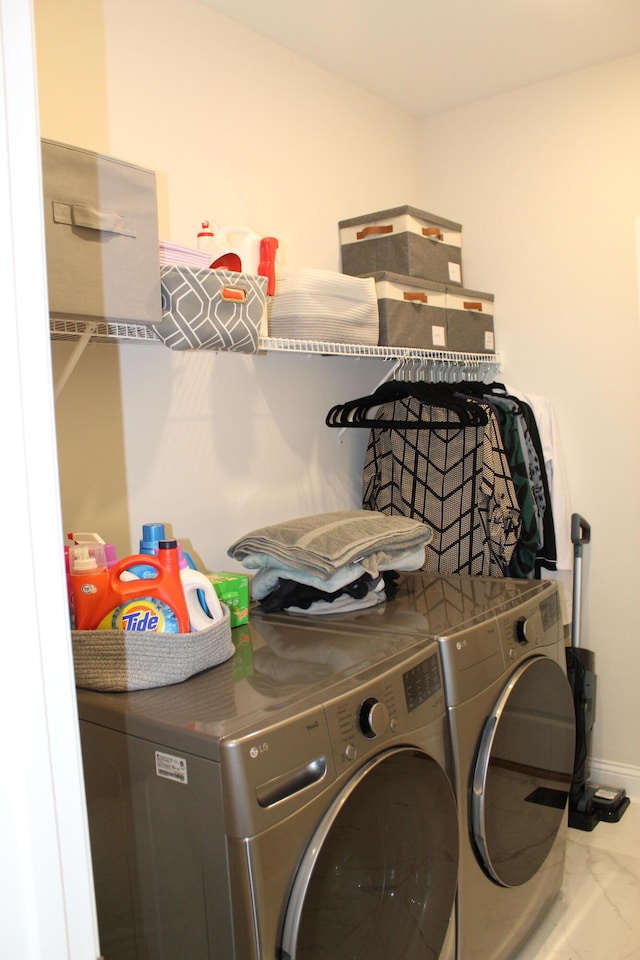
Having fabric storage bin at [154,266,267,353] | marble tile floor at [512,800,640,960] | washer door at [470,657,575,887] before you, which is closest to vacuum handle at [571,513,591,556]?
washer door at [470,657,575,887]

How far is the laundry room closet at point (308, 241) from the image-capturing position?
1.81 meters

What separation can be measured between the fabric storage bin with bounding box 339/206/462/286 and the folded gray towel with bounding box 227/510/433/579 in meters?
0.87

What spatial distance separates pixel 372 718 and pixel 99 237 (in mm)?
978

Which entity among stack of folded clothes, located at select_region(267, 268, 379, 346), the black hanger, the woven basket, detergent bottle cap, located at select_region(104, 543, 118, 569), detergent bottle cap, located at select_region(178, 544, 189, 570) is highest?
stack of folded clothes, located at select_region(267, 268, 379, 346)

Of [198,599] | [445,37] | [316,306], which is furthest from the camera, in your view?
[445,37]

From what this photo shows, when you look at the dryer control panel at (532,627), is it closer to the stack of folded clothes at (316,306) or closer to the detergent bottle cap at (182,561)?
the detergent bottle cap at (182,561)

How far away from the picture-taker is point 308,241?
7.99ft

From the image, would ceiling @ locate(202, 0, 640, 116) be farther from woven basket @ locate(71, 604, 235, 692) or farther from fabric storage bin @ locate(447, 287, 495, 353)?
woven basket @ locate(71, 604, 235, 692)

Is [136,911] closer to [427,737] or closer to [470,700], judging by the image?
[427,737]

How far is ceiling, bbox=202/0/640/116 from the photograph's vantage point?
6.99 feet

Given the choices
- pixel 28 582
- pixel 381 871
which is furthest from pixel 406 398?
pixel 28 582

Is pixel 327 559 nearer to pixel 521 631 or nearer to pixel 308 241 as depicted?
pixel 521 631

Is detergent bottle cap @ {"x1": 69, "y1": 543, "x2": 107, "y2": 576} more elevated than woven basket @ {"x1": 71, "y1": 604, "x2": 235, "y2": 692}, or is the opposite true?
detergent bottle cap @ {"x1": 69, "y1": 543, "x2": 107, "y2": 576}

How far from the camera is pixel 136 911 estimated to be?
48.6 inches
